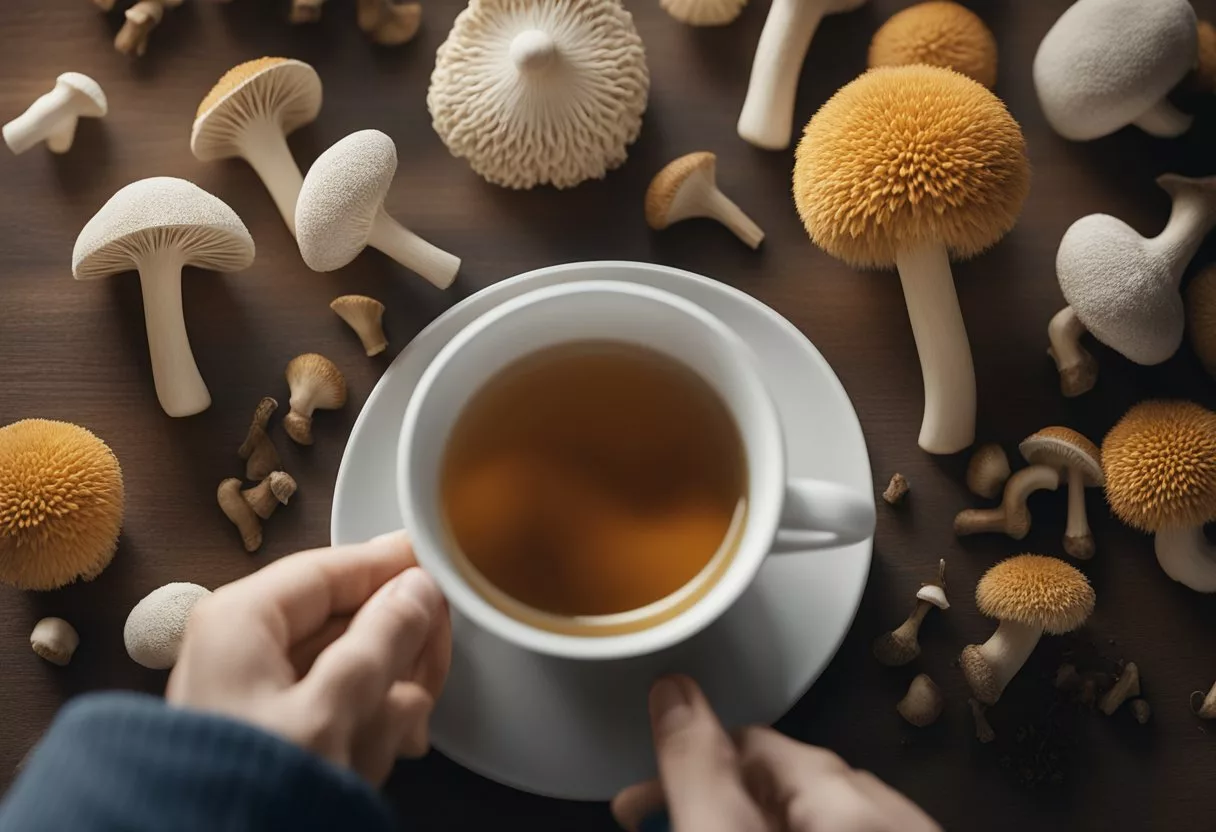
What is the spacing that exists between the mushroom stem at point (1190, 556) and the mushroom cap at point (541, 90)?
1.91 ft

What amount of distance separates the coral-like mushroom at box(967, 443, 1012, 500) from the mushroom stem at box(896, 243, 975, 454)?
18 mm

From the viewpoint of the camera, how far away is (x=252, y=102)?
2.85ft

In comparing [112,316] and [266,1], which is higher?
[266,1]

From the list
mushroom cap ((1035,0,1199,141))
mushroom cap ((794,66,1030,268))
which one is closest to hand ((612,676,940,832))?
mushroom cap ((794,66,1030,268))

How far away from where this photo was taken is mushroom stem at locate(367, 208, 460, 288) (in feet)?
2.86

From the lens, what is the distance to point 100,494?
81cm

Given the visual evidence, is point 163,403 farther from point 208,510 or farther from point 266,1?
point 266,1

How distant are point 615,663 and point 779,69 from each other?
1.78 feet

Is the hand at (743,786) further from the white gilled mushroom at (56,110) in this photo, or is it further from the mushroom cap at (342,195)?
the white gilled mushroom at (56,110)

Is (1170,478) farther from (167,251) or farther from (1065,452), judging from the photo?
(167,251)

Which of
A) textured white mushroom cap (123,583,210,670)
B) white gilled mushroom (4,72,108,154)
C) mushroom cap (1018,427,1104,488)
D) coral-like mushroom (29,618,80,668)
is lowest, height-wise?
coral-like mushroom (29,618,80,668)

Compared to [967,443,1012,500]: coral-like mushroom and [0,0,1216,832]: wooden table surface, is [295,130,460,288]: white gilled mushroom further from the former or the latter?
[967,443,1012,500]: coral-like mushroom

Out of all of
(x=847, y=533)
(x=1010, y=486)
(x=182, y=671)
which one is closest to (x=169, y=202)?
(x=182, y=671)

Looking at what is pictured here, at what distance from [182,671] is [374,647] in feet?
0.38
